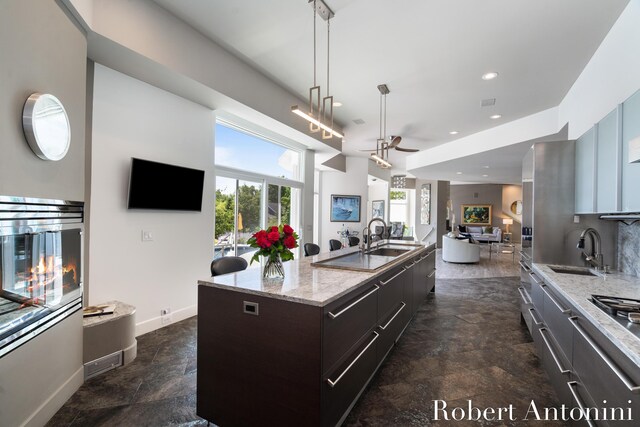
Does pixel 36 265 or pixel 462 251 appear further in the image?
pixel 462 251

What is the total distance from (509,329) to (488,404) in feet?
5.69

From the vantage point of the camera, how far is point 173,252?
11.6 feet

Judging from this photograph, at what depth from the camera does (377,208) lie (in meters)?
11.1

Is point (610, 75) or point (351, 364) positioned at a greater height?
point (610, 75)

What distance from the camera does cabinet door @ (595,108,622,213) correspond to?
2.00 metres

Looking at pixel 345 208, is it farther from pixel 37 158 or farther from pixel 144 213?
pixel 37 158

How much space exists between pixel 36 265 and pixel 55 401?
0.96 meters

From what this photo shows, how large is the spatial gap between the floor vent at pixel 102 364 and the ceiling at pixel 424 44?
3.15 m

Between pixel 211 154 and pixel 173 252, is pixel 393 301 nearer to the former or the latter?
pixel 173 252

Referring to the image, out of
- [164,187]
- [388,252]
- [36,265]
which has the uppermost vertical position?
[164,187]

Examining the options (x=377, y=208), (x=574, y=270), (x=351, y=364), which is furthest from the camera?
(x=377, y=208)

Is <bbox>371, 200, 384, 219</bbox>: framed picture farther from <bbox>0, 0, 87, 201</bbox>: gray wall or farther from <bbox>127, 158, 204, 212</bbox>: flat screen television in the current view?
<bbox>0, 0, 87, 201</bbox>: gray wall

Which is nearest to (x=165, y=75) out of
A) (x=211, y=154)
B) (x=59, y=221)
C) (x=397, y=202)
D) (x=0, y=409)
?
(x=211, y=154)

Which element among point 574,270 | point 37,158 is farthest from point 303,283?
point 574,270
